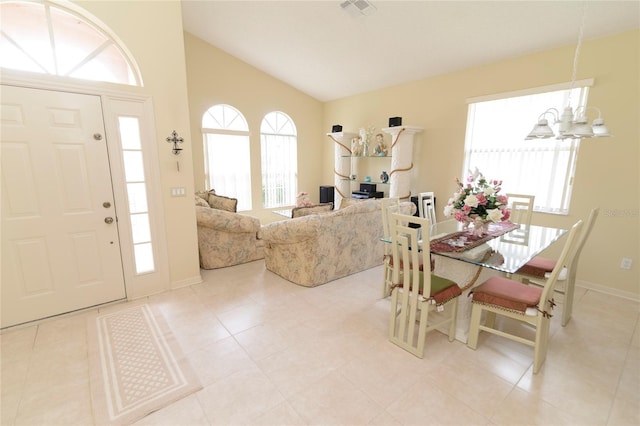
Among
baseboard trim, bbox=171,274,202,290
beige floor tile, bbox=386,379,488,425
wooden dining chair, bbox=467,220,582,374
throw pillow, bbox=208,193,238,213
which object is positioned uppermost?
throw pillow, bbox=208,193,238,213

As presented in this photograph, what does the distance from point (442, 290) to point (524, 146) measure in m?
2.88

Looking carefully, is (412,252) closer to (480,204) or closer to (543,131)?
(480,204)

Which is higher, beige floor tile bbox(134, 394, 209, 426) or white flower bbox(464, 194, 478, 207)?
white flower bbox(464, 194, 478, 207)

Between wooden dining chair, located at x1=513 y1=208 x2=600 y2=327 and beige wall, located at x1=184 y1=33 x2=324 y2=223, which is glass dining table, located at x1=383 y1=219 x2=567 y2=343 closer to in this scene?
wooden dining chair, located at x1=513 y1=208 x2=600 y2=327

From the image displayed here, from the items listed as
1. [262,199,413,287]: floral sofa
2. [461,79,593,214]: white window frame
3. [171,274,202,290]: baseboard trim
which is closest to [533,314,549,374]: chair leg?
[262,199,413,287]: floral sofa

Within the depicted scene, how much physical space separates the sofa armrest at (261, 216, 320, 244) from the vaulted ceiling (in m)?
2.67

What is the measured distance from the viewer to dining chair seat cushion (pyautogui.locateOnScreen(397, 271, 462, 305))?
7.07 ft

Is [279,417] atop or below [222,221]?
below

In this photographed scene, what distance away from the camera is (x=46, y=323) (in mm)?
2627

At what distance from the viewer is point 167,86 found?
2.95 meters

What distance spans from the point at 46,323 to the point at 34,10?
2.77 metres

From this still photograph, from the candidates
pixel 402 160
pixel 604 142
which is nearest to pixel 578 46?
pixel 604 142

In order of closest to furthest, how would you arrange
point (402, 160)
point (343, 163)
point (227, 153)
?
point (402, 160)
point (227, 153)
point (343, 163)

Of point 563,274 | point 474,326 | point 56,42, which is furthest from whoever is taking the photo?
point 563,274
